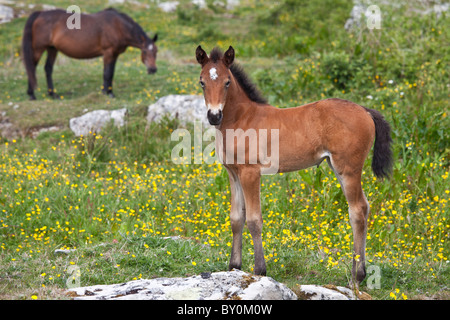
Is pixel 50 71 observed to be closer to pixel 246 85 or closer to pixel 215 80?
pixel 246 85

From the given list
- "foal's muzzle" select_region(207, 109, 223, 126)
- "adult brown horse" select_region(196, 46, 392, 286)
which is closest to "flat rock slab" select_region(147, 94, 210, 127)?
"adult brown horse" select_region(196, 46, 392, 286)

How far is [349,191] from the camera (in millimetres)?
5402

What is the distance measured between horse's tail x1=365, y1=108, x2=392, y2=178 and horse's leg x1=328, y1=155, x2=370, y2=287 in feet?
1.44

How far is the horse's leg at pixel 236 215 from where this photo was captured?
5.68 meters

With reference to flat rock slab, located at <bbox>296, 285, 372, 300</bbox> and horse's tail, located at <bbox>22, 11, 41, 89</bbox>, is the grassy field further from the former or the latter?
horse's tail, located at <bbox>22, 11, 41, 89</bbox>

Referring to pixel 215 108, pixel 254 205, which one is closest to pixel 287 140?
pixel 254 205

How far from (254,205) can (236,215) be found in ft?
1.47

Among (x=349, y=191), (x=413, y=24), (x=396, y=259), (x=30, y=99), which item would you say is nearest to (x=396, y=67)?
(x=413, y=24)

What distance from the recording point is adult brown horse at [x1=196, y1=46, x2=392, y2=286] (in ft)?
17.5

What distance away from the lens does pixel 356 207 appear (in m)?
5.45

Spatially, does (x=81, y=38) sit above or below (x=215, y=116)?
above
